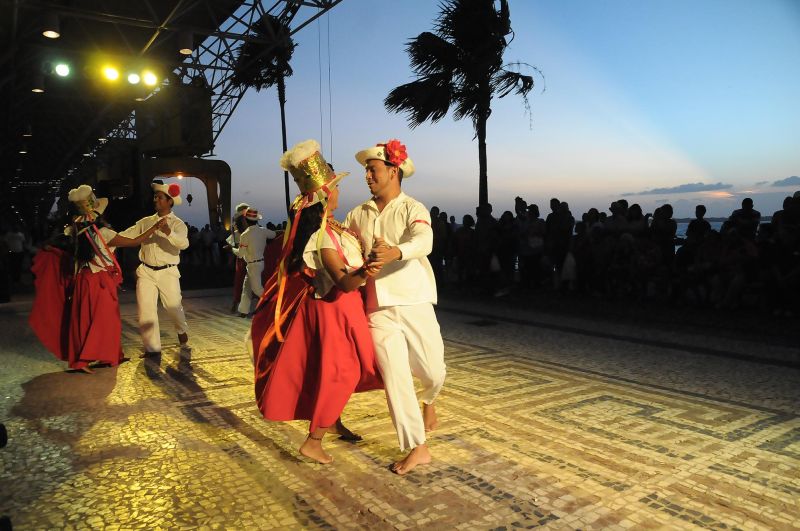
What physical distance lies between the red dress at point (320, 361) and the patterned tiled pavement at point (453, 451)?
322mm

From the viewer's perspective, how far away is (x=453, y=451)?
3.43 m

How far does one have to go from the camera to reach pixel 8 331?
7.98 m

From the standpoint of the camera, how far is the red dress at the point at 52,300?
19.2ft

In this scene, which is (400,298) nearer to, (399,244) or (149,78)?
(399,244)

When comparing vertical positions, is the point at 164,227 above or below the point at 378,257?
above

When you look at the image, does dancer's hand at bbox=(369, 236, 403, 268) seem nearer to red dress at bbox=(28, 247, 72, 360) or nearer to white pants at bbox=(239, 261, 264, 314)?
red dress at bbox=(28, 247, 72, 360)

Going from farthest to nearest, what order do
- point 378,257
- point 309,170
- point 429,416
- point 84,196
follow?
point 84,196
point 429,416
point 309,170
point 378,257

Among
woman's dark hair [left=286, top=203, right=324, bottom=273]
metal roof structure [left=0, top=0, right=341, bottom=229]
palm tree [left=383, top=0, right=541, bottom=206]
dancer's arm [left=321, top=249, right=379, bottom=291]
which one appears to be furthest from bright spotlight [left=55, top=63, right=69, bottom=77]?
dancer's arm [left=321, top=249, right=379, bottom=291]

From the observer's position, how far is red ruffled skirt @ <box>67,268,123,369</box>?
5.59 metres

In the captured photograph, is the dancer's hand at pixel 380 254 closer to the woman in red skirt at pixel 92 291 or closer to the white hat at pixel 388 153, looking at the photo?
the white hat at pixel 388 153

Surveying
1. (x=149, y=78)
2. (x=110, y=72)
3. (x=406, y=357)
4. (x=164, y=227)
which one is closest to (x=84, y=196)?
(x=164, y=227)

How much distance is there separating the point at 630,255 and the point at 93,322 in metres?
7.34

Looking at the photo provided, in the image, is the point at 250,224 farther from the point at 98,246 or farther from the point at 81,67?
the point at 81,67

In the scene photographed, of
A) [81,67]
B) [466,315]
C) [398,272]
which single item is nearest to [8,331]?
[466,315]
